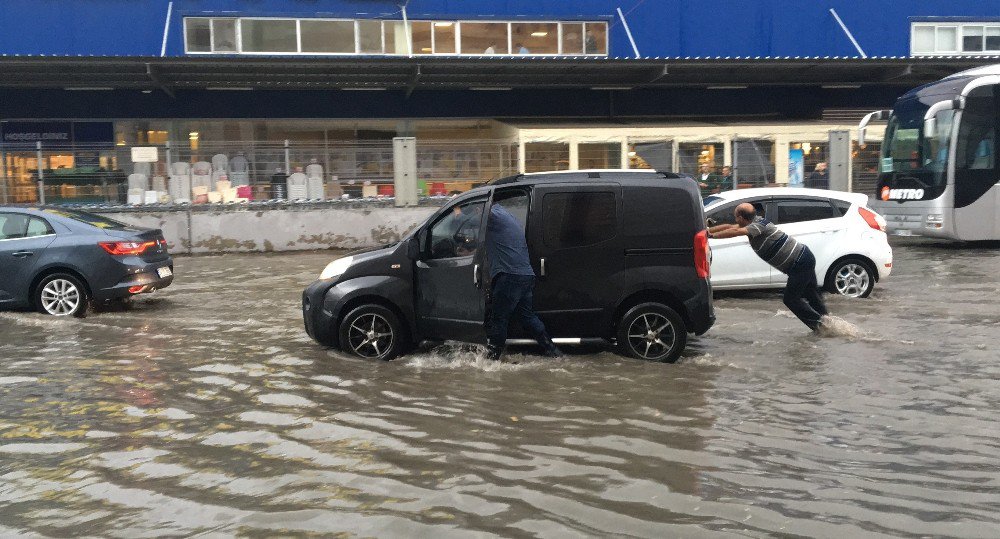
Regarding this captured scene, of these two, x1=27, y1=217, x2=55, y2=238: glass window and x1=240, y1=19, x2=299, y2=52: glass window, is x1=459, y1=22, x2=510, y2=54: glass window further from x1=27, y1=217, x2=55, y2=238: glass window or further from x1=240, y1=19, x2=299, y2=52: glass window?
x1=27, y1=217, x2=55, y2=238: glass window

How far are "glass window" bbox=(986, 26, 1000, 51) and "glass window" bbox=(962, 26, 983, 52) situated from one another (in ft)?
0.80

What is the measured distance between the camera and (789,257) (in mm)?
10719

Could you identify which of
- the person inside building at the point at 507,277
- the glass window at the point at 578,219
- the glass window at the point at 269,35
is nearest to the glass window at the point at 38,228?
the person inside building at the point at 507,277

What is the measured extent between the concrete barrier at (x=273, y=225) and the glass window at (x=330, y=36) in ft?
23.8

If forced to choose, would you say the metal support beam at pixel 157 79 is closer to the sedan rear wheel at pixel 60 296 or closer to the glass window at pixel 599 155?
the glass window at pixel 599 155

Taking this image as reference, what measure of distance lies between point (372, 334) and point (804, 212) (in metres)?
6.83

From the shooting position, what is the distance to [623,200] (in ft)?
31.5

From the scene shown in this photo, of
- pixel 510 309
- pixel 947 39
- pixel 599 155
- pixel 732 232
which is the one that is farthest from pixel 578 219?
pixel 947 39

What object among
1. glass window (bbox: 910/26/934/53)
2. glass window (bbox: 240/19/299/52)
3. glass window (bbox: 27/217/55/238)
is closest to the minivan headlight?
glass window (bbox: 27/217/55/238)

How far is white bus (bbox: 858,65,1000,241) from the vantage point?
1998cm

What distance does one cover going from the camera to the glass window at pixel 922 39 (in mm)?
30469

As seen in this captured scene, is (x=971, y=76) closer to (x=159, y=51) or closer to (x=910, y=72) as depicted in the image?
(x=910, y=72)

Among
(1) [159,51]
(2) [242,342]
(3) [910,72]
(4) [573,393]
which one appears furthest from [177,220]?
(3) [910,72]

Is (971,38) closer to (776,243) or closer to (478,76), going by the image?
(478,76)
